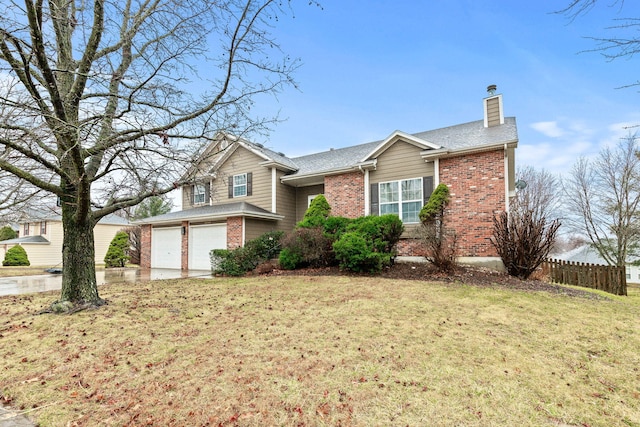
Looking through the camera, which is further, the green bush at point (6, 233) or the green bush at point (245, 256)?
the green bush at point (6, 233)

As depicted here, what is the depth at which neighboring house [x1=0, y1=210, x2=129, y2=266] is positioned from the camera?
81.3ft

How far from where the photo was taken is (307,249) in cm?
1095

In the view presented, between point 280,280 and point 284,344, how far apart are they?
16.6 ft

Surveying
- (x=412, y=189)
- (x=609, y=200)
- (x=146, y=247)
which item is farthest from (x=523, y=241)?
(x=146, y=247)

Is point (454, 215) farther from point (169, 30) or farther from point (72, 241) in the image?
point (72, 241)

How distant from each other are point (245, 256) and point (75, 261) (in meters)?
6.01

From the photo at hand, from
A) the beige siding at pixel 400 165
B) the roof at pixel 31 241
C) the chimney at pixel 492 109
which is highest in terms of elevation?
the chimney at pixel 492 109

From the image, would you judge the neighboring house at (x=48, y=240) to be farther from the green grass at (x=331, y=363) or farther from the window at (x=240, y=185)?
the green grass at (x=331, y=363)

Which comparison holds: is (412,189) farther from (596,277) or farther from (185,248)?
(185,248)

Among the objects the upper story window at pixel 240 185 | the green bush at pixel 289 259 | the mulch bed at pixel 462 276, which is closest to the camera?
the mulch bed at pixel 462 276

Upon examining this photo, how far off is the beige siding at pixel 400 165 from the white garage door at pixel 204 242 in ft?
24.2

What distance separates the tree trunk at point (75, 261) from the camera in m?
5.86

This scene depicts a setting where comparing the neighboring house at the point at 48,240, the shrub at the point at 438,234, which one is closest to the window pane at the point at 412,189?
the shrub at the point at 438,234

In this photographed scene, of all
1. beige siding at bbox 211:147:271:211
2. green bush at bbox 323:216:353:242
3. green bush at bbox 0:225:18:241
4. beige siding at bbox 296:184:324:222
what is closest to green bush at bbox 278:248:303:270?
green bush at bbox 323:216:353:242
